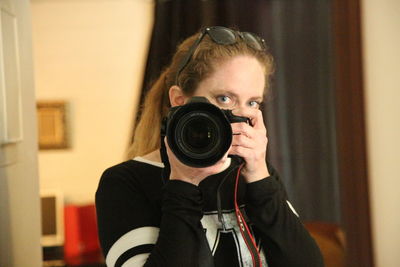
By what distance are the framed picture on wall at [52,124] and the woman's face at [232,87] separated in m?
1.96

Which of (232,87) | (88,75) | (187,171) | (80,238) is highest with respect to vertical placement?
(88,75)

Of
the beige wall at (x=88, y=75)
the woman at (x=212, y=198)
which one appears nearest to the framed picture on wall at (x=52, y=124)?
the beige wall at (x=88, y=75)

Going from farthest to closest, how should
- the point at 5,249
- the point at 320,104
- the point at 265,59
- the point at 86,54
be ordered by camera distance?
1. the point at 86,54
2. the point at 320,104
3. the point at 5,249
4. the point at 265,59

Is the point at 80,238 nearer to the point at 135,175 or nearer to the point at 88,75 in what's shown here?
the point at 88,75

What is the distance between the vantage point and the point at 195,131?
0.63 metres

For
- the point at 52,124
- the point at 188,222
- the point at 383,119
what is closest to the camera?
the point at 188,222

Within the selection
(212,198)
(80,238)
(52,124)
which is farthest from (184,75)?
(52,124)

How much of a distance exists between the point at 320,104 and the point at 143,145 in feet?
4.52

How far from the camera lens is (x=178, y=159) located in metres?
0.62

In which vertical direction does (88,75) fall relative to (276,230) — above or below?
above

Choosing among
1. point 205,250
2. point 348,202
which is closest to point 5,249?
point 205,250

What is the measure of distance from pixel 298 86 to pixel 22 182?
1314 millimetres

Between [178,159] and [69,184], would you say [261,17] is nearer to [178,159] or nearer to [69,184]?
[69,184]

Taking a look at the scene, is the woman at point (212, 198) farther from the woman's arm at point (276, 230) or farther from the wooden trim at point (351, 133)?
the wooden trim at point (351, 133)
